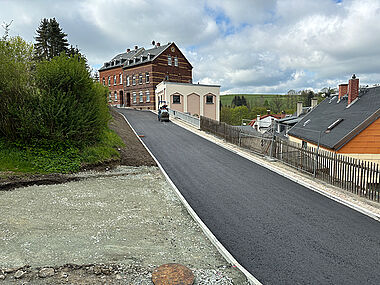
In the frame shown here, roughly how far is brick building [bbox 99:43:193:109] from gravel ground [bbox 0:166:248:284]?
1640 inches

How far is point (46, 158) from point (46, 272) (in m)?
8.11

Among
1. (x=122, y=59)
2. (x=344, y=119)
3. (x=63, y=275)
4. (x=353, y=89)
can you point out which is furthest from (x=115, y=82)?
(x=63, y=275)

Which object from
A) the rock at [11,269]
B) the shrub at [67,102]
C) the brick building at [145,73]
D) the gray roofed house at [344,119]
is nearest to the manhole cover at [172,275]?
the rock at [11,269]

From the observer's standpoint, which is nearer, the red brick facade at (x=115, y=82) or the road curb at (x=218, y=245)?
the road curb at (x=218, y=245)

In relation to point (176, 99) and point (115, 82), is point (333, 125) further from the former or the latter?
point (115, 82)

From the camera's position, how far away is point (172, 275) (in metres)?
5.32

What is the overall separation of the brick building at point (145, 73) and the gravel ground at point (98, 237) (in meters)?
41.7

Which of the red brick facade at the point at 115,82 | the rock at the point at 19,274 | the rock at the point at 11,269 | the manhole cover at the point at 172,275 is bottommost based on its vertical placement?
the manhole cover at the point at 172,275

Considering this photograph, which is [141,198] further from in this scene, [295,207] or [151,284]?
[295,207]

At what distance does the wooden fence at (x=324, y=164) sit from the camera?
402 inches

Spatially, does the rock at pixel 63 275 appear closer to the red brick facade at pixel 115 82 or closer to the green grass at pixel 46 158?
the green grass at pixel 46 158

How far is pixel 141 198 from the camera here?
9.72 meters

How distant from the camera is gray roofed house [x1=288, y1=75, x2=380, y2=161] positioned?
758 inches

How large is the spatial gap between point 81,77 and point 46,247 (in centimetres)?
962
